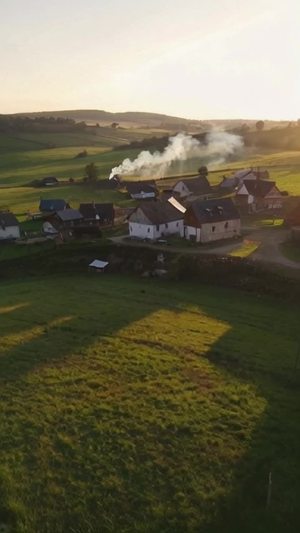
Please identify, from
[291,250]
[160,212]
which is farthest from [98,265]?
[291,250]

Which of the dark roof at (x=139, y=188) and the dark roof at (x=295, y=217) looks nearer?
the dark roof at (x=295, y=217)

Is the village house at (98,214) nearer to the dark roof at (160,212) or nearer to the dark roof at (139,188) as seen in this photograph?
the dark roof at (160,212)

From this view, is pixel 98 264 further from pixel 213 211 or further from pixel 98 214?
pixel 98 214

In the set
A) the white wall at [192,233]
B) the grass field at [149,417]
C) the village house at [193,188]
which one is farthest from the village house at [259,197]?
the grass field at [149,417]

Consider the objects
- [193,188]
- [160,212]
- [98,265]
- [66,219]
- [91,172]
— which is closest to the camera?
[98,265]

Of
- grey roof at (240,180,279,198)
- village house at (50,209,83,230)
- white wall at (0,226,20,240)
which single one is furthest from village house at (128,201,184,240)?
grey roof at (240,180,279,198)

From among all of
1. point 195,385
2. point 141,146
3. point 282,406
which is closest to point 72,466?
point 195,385
